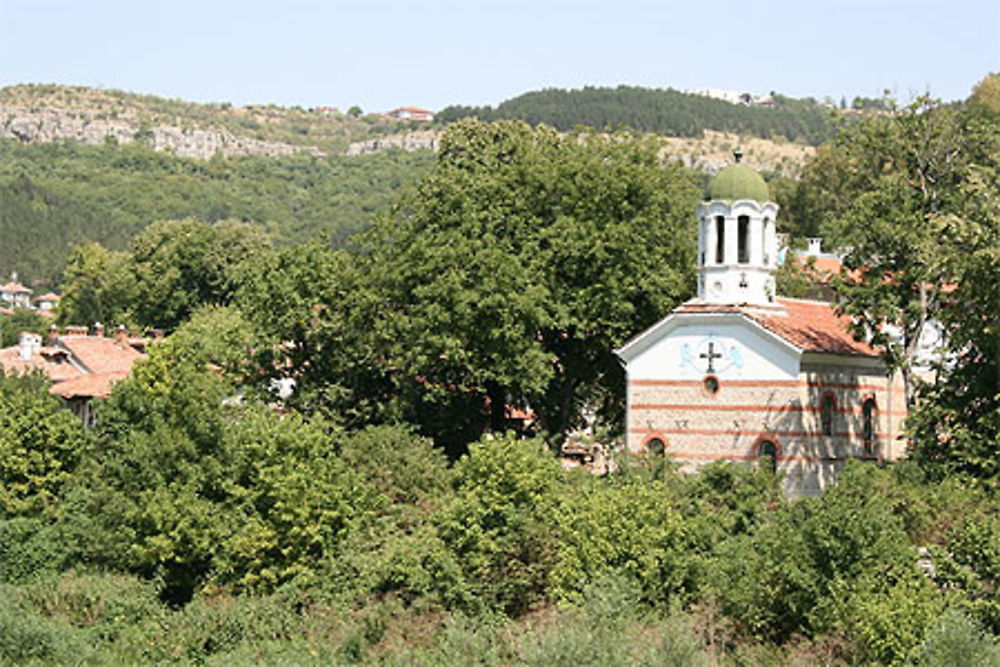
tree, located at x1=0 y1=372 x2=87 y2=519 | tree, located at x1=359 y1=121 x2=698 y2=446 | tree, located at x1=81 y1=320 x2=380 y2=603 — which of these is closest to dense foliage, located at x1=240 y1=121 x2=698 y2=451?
tree, located at x1=359 y1=121 x2=698 y2=446

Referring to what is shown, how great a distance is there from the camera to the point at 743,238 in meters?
40.1

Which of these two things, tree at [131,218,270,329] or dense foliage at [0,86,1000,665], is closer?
dense foliage at [0,86,1000,665]

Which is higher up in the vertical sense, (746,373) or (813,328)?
(813,328)

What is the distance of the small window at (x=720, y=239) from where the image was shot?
39.9 m

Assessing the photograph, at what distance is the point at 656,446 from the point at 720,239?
218 inches

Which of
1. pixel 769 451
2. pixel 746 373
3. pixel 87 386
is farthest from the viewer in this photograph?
pixel 87 386

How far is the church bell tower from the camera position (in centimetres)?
3975

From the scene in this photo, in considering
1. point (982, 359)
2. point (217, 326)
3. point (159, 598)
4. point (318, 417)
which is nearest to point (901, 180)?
point (982, 359)

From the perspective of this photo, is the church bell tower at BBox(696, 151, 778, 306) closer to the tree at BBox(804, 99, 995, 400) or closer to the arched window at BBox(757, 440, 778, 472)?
the tree at BBox(804, 99, 995, 400)

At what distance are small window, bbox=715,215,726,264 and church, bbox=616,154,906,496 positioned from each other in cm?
3

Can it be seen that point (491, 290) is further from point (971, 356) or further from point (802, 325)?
point (971, 356)

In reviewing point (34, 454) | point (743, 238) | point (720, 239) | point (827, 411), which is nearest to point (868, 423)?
point (827, 411)

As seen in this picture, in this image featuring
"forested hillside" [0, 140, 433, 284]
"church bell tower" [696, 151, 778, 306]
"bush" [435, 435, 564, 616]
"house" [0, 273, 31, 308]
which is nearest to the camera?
"bush" [435, 435, 564, 616]

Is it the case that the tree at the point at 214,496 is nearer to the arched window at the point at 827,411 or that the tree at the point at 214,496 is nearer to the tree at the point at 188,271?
the arched window at the point at 827,411
